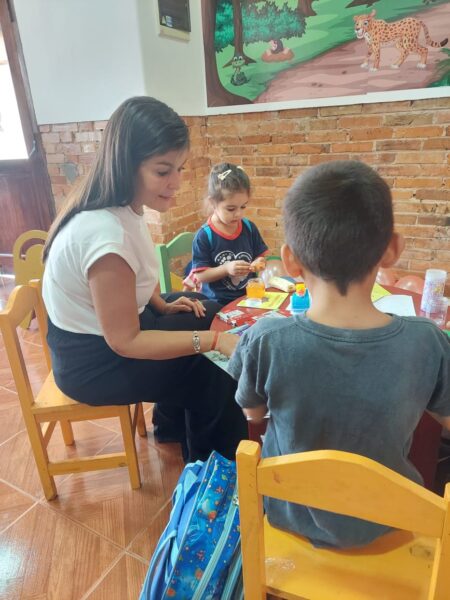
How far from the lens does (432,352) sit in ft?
2.27

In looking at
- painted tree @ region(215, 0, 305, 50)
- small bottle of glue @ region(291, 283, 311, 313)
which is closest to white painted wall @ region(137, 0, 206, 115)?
painted tree @ region(215, 0, 305, 50)

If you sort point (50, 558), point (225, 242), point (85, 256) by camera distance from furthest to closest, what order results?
point (225, 242) → point (50, 558) → point (85, 256)

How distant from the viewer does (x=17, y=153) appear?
3639mm

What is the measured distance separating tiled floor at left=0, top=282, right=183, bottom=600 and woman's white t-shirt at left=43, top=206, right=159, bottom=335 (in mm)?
717

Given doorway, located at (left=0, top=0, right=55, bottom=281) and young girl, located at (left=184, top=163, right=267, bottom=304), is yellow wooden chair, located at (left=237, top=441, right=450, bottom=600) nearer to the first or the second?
young girl, located at (left=184, top=163, right=267, bottom=304)

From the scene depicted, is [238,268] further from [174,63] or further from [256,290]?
[174,63]

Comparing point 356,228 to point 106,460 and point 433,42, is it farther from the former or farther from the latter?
point 433,42

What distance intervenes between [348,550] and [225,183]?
4.95ft

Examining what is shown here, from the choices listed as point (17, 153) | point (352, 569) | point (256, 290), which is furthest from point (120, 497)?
point (17, 153)

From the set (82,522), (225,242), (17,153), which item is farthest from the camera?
(17,153)

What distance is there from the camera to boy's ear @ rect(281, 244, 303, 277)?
0.77 meters

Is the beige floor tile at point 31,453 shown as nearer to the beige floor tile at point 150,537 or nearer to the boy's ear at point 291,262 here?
the beige floor tile at point 150,537

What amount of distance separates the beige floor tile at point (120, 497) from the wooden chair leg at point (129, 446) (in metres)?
0.05

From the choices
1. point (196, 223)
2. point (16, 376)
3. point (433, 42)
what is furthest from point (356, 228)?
point (196, 223)
